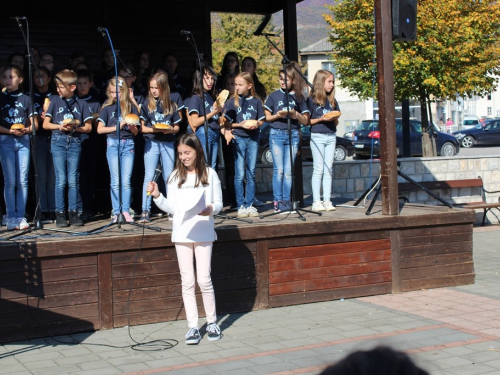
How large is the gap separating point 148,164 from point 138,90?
1.16 m

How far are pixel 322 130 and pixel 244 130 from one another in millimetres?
994

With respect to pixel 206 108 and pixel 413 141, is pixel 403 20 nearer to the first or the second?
pixel 206 108

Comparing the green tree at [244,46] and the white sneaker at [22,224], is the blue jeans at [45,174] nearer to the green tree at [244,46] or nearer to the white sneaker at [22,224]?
the white sneaker at [22,224]

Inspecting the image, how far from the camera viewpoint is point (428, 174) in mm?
15227

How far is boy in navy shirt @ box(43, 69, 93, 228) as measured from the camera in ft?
25.3

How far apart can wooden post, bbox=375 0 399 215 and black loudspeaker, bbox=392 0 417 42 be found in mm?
76

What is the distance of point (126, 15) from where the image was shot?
1114cm

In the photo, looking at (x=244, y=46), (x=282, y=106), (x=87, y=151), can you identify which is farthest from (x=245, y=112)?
(x=244, y=46)

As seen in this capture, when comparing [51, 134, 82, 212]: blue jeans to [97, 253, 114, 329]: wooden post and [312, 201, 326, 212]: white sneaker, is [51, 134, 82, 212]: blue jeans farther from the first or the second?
[312, 201, 326, 212]: white sneaker

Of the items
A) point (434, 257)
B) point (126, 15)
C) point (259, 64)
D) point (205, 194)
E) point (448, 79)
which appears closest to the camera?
point (205, 194)

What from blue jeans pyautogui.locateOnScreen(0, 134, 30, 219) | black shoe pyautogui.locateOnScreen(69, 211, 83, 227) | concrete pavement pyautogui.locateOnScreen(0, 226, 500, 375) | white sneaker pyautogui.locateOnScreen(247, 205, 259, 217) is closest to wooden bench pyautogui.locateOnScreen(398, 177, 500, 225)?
concrete pavement pyautogui.locateOnScreen(0, 226, 500, 375)

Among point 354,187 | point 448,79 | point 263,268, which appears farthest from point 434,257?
point 448,79

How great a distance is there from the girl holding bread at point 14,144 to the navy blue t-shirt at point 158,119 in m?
1.21

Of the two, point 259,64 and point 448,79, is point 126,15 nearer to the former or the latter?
point 448,79
